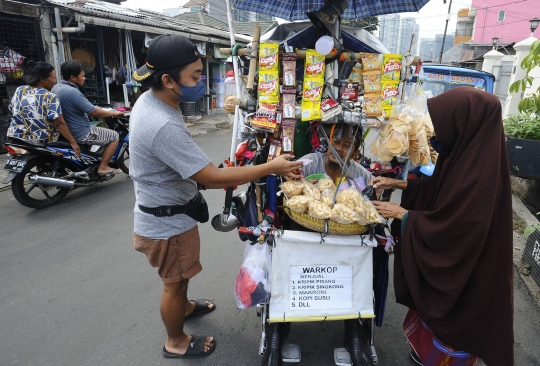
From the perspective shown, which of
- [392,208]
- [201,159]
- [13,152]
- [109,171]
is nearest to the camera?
[201,159]

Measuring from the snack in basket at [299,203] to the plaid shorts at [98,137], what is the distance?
414 centimetres

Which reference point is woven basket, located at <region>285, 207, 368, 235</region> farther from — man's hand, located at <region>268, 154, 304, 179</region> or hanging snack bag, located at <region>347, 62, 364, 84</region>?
hanging snack bag, located at <region>347, 62, 364, 84</region>

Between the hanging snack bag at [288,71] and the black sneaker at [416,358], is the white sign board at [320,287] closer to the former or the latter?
the black sneaker at [416,358]

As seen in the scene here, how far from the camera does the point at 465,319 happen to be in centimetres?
179

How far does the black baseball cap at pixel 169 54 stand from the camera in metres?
1.75

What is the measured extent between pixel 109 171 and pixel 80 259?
2.09m

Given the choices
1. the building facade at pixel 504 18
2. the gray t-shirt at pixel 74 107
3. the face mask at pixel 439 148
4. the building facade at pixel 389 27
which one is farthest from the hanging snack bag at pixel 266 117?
the building facade at pixel 504 18

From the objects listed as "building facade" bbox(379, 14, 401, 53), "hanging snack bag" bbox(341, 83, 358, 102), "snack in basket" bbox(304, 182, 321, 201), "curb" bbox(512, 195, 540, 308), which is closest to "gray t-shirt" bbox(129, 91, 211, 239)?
"snack in basket" bbox(304, 182, 321, 201)

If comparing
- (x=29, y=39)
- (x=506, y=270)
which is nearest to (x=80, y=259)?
(x=506, y=270)

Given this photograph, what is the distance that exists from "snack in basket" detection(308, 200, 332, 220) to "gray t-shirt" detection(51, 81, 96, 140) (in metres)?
4.14

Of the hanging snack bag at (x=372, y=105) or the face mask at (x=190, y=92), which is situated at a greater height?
the face mask at (x=190, y=92)

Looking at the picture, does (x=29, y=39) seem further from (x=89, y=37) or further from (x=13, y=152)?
(x=13, y=152)

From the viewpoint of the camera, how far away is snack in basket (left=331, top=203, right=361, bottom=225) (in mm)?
1815

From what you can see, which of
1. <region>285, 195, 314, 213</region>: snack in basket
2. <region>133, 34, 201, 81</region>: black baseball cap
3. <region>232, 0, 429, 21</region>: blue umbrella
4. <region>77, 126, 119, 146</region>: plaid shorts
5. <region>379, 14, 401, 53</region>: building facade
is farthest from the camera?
<region>379, 14, 401, 53</region>: building facade
